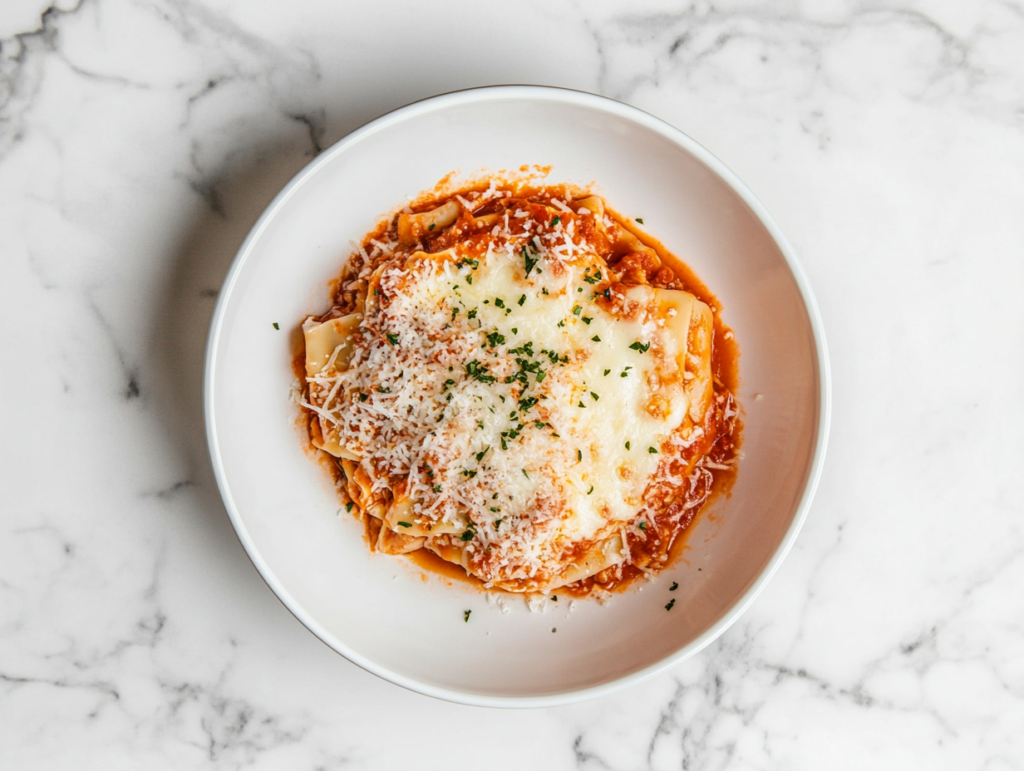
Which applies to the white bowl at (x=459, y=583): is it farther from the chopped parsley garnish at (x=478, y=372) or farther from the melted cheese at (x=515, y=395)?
the chopped parsley garnish at (x=478, y=372)

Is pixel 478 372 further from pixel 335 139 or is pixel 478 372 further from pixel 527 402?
pixel 335 139

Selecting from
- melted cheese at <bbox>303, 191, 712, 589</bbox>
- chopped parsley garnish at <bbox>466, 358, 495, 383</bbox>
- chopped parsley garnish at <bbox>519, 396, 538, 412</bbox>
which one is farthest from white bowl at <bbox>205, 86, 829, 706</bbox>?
chopped parsley garnish at <bbox>519, 396, 538, 412</bbox>

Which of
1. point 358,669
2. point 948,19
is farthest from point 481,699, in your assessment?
point 948,19

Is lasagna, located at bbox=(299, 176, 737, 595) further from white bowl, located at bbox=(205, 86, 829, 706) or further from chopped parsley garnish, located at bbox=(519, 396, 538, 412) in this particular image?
white bowl, located at bbox=(205, 86, 829, 706)

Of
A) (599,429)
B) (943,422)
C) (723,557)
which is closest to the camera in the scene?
(599,429)

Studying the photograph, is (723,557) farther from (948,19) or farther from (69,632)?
(69,632)

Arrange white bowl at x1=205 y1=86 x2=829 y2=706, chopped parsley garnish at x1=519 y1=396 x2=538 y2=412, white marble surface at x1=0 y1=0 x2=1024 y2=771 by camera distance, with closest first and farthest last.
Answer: chopped parsley garnish at x1=519 y1=396 x2=538 y2=412 → white bowl at x1=205 y1=86 x2=829 y2=706 → white marble surface at x1=0 y1=0 x2=1024 y2=771

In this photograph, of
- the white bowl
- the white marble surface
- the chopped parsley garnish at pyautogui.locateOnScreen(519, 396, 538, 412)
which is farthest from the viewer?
the white marble surface

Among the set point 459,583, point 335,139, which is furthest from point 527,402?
point 335,139
